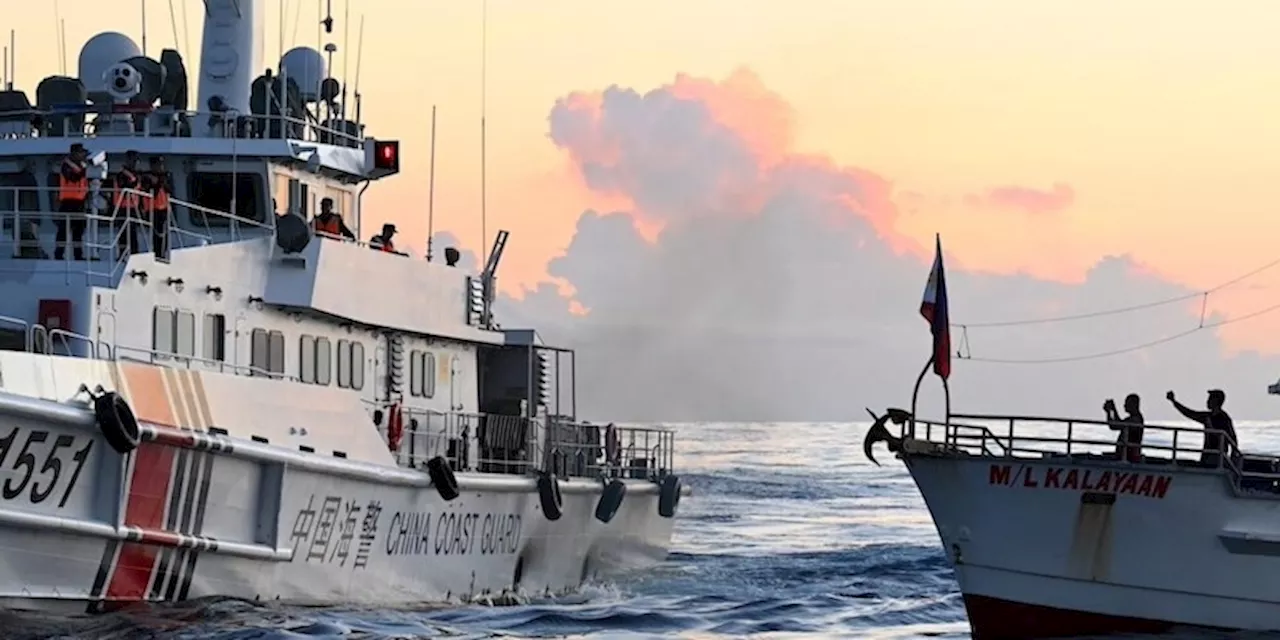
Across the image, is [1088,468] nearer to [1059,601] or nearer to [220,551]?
[1059,601]

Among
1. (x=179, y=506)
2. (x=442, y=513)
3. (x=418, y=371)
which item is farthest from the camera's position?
(x=418, y=371)

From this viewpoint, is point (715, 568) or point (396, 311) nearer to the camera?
point (396, 311)

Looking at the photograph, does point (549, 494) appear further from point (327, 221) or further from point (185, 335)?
point (185, 335)

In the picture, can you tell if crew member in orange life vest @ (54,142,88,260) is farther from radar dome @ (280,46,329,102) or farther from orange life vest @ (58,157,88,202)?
radar dome @ (280,46,329,102)

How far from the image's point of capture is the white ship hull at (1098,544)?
65.8 feet

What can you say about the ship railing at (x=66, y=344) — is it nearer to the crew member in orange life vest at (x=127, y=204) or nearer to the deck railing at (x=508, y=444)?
the crew member in orange life vest at (x=127, y=204)

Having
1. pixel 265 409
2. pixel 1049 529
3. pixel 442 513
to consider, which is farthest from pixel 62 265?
pixel 1049 529

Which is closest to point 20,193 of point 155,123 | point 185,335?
point 155,123

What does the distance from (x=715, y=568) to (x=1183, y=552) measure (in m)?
13.1

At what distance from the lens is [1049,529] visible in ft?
68.3

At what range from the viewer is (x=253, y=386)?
62.9 ft

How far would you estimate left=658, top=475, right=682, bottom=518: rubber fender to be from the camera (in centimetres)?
3047

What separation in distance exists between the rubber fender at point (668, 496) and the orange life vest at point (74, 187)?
12205mm

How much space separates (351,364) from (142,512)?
18.6 ft
